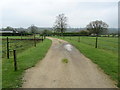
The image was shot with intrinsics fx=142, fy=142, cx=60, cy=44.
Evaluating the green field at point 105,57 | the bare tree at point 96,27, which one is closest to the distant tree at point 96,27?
the bare tree at point 96,27

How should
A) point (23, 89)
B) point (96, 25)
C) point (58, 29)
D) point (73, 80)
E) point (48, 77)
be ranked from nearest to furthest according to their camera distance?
point (23, 89), point (73, 80), point (48, 77), point (58, 29), point (96, 25)

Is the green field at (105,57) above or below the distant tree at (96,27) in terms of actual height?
below

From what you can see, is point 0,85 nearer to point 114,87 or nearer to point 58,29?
point 114,87

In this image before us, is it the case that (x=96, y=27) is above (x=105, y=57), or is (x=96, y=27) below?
above

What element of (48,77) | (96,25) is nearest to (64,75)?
(48,77)

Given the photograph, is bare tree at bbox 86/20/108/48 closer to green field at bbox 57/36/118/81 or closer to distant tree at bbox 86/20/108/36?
distant tree at bbox 86/20/108/36

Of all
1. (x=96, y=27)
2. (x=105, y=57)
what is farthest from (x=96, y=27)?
(x=105, y=57)

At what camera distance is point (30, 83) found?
4.39 meters

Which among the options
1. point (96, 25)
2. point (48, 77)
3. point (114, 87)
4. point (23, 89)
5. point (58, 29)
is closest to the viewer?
point (23, 89)

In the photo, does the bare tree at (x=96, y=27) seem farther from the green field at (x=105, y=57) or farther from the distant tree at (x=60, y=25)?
the green field at (x=105, y=57)

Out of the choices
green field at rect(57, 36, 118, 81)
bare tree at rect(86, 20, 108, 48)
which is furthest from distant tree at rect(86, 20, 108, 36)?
green field at rect(57, 36, 118, 81)

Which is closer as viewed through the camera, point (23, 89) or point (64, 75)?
point (23, 89)

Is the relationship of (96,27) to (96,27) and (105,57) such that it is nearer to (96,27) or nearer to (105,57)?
(96,27)

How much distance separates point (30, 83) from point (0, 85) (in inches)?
34.9
